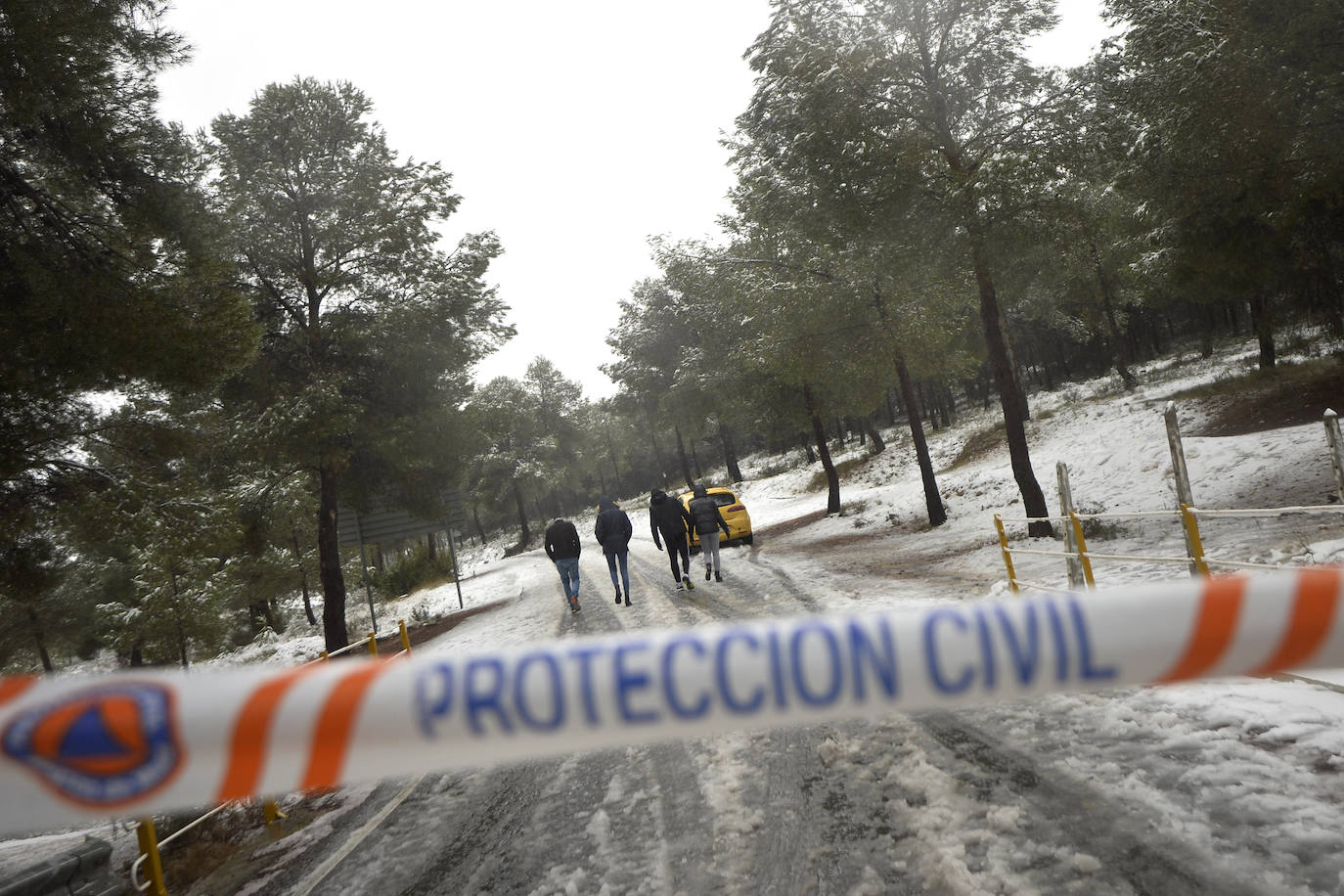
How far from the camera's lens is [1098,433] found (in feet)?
65.0

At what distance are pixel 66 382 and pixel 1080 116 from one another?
14.3 m

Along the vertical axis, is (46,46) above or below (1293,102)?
above

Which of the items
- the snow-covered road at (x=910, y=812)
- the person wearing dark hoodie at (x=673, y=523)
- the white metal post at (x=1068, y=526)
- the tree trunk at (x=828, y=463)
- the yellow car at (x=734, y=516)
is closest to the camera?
the snow-covered road at (x=910, y=812)

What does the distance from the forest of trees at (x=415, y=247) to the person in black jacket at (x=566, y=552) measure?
13.6 ft

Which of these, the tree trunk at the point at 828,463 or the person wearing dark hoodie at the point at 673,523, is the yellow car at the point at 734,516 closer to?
the tree trunk at the point at 828,463

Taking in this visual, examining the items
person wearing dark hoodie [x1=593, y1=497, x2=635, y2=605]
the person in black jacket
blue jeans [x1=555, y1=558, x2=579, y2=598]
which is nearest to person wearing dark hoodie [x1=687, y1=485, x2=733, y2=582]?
person wearing dark hoodie [x1=593, y1=497, x2=635, y2=605]

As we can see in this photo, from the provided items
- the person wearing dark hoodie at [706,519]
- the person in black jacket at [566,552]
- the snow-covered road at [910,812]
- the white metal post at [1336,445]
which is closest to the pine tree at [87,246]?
the snow-covered road at [910,812]

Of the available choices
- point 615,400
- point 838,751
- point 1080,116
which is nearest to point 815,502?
point 615,400

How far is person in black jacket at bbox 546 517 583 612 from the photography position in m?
12.5

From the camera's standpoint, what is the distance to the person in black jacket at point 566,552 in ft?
41.1

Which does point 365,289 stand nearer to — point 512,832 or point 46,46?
point 46,46

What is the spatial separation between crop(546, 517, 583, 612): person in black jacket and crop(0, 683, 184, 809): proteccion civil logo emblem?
1113 centimetres

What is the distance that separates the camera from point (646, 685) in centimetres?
144

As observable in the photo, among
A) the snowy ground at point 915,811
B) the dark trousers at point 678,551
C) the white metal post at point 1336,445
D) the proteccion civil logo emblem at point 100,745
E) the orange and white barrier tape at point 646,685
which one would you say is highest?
the proteccion civil logo emblem at point 100,745
